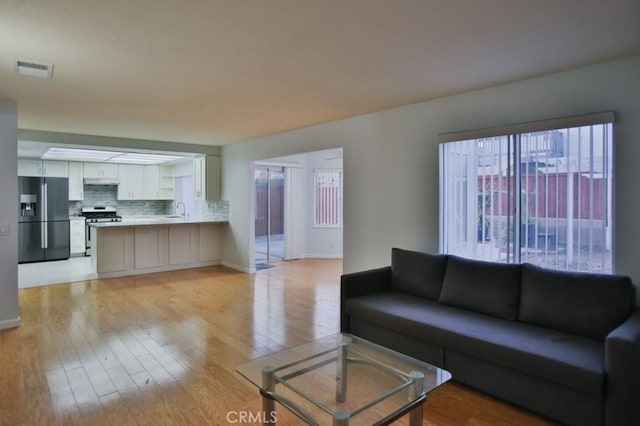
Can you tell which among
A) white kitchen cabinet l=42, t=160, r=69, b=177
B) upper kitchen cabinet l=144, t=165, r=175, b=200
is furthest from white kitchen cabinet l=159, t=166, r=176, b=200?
white kitchen cabinet l=42, t=160, r=69, b=177

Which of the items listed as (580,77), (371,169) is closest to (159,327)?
(371,169)

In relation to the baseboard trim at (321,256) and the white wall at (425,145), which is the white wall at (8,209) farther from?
the baseboard trim at (321,256)

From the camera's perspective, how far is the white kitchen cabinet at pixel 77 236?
8086 mm

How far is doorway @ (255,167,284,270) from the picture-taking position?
7695 millimetres

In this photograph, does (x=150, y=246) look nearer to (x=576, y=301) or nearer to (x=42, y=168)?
(x=42, y=168)

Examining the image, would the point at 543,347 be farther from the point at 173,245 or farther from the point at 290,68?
the point at 173,245

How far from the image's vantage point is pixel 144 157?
25.3ft

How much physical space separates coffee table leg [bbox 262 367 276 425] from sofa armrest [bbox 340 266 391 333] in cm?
148

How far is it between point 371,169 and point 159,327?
290 cm

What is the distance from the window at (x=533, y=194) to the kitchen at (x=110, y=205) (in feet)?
16.4

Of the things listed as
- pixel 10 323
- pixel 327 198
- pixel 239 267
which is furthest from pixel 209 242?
pixel 10 323

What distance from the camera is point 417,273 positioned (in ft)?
11.7

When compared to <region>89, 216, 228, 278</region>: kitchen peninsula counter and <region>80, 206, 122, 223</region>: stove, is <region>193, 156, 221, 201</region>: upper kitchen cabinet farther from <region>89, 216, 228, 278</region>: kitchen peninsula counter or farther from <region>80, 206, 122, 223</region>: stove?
<region>80, 206, 122, 223</region>: stove

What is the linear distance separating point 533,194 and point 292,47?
230 cm
